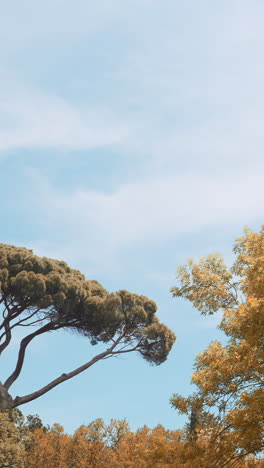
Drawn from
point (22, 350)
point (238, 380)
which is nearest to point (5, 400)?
point (22, 350)

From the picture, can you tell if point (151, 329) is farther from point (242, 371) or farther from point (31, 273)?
point (242, 371)

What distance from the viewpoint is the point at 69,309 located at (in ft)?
94.9

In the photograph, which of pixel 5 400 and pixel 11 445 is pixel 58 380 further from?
pixel 11 445

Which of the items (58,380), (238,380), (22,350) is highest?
(22,350)

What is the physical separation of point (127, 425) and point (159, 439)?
8987 millimetres

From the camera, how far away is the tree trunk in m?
25.0

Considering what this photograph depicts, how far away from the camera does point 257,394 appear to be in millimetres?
9719

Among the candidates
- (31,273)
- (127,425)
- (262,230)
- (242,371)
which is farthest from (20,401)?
(242,371)

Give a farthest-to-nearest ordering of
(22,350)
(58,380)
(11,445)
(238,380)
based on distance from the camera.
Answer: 1. (22,350)
2. (58,380)
3. (11,445)
4. (238,380)

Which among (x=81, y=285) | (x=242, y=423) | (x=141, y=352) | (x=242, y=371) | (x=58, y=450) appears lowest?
(x=242, y=423)

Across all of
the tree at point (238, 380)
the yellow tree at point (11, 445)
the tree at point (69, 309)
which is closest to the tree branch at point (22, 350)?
the tree at point (69, 309)

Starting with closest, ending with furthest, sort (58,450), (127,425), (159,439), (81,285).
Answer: (159,439)
(58,450)
(127,425)
(81,285)

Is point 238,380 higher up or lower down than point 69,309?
lower down

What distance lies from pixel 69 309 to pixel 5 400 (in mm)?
5404
